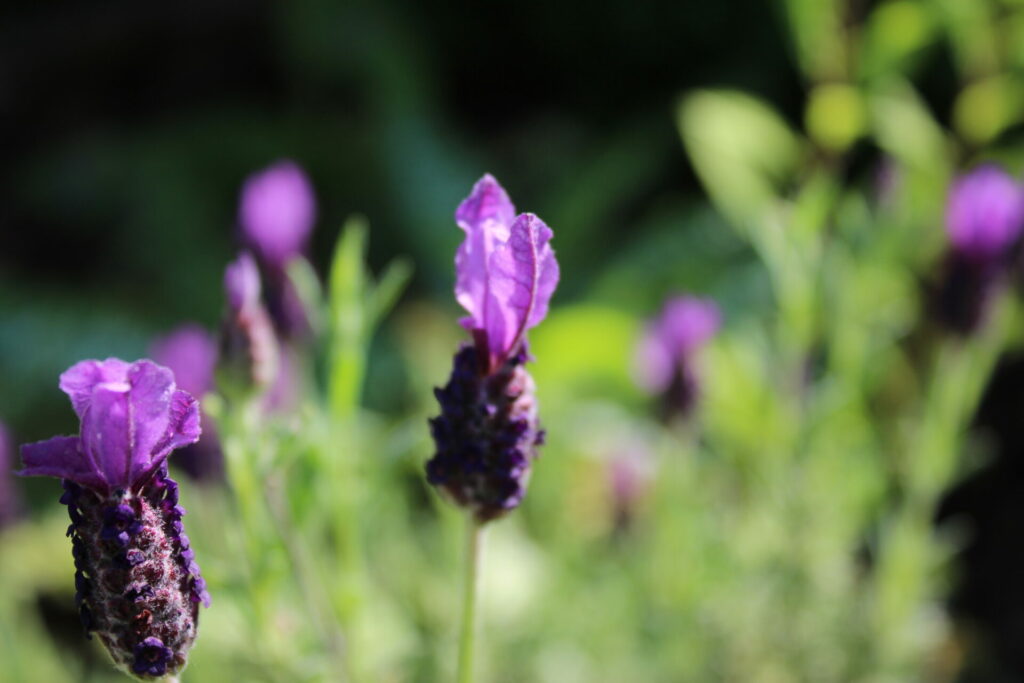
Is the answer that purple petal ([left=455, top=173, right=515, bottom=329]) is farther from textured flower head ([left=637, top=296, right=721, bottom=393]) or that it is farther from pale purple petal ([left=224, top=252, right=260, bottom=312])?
textured flower head ([left=637, top=296, right=721, bottom=393])

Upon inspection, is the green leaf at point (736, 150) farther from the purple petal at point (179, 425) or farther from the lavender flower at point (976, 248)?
the purple petal at point (179, 425)

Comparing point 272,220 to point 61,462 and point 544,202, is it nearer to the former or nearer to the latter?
point 61,462

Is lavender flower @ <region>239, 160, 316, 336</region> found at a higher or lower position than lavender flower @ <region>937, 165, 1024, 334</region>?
lower

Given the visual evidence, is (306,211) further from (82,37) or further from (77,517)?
(82,37)

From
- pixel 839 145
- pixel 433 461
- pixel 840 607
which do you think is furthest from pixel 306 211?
pixel 839 145

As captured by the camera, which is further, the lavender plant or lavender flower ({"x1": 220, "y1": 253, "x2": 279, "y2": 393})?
lavender flower ({"x1": 220, "y1": 253, "x2": 279, "y2": 393})

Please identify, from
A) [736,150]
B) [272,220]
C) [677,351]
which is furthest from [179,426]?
[736,150]

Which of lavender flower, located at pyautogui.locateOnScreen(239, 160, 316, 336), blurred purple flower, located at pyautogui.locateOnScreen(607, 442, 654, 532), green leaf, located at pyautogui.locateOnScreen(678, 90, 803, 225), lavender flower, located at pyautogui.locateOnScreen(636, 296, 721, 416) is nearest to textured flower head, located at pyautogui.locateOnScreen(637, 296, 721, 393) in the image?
lavender flower, located at pyautogui.locateOnScreen(636, 296, 721, 416)
